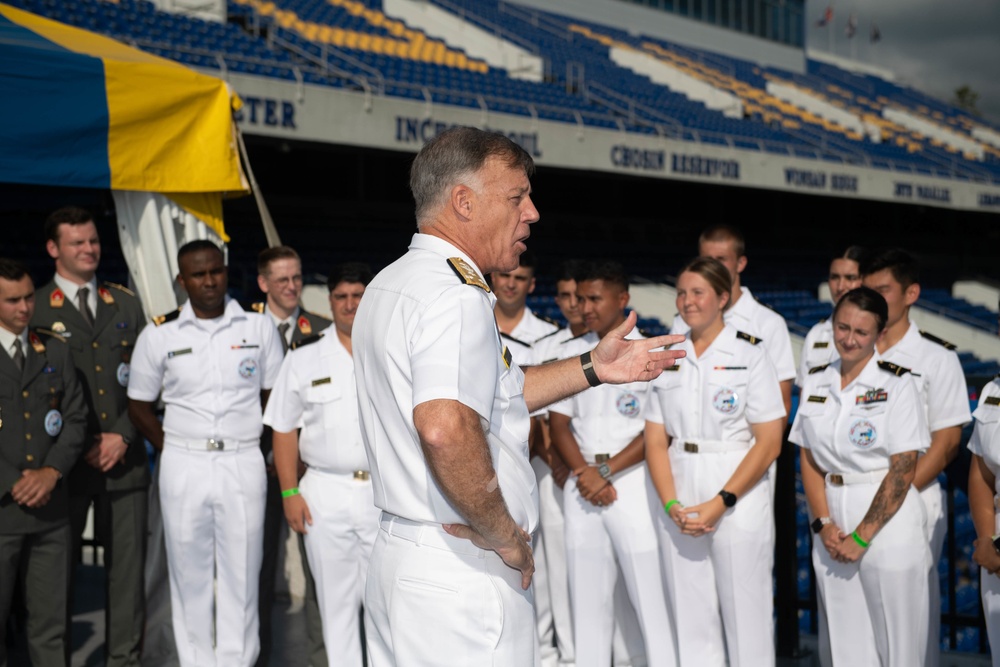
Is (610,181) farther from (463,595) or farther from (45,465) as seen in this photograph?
Answer: (463,595)

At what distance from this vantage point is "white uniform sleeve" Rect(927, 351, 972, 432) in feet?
12.9

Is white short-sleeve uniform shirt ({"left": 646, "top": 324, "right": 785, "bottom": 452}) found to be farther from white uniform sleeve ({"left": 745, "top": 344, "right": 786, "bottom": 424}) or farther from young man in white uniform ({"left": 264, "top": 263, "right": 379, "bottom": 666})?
young man in white uniform ({"left": 264, "top": 263, "right": 379, "bottom": 666})

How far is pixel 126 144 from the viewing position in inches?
196

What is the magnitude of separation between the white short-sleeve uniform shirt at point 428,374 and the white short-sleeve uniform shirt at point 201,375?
83.9 inches

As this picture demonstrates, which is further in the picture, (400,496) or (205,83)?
(205,83)

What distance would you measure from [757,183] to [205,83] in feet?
43.4

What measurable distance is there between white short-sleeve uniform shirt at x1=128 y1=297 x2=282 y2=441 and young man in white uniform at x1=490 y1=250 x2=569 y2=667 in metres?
1.20

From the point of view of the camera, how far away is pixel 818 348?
4926 millimetres

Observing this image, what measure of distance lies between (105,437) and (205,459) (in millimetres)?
517

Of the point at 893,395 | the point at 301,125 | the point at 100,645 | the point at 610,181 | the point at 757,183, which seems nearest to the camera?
the point at 893,395

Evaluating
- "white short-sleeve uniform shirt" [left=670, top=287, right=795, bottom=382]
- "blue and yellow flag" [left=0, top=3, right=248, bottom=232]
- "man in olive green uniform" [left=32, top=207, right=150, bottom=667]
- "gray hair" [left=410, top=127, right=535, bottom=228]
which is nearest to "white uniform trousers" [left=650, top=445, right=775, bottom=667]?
"white short-sleeve uniform shirt" [left=670, top=287, right=795, bottom=382]

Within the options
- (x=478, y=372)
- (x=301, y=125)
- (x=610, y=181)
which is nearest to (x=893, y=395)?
(x=478, y=372)

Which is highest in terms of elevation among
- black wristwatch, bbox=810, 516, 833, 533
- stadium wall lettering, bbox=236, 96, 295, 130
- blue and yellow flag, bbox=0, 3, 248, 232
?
stadium wall lettering, bbox=236, 96, 295, 130

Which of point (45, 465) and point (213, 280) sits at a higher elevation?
point (213, 280)
